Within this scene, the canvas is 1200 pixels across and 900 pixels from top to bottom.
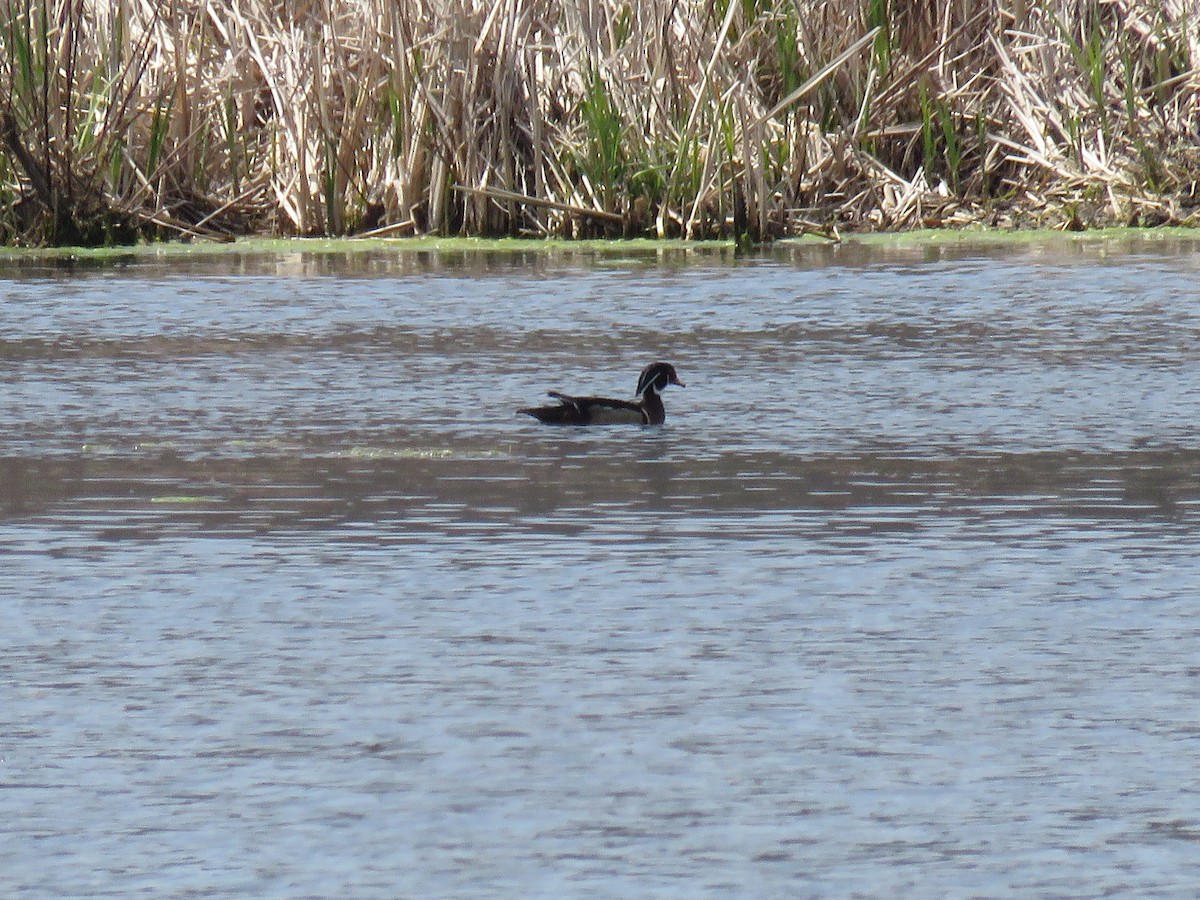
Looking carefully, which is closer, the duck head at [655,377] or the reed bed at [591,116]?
the duck head at [655,377]

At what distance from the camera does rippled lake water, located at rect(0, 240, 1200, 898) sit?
439cm

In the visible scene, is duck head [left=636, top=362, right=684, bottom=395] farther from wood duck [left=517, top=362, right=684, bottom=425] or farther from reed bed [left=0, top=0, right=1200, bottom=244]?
reed bed [left=0, top=0, right=1200, bottom=244]

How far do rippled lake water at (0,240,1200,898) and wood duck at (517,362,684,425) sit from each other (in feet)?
0.28

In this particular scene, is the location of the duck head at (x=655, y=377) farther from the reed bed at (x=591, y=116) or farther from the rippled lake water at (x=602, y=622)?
the reed bed at (x=591, y=116)

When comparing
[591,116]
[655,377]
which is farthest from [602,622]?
[591,116]

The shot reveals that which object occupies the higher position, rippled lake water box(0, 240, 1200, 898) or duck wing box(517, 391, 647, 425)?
duck wing box(517, 391, 647, 425)

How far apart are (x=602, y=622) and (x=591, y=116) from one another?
449 inches

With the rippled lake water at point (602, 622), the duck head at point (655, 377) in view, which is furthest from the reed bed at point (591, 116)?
the duck head at point (655, 377)

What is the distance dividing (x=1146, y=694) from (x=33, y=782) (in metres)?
2.13

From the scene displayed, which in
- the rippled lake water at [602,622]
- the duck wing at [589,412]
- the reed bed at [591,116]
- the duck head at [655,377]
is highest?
the reed bed at [591,116]

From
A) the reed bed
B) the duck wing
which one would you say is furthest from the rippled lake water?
the reed bed

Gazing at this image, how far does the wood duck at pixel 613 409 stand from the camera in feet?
32.1

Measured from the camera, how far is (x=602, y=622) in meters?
6.10

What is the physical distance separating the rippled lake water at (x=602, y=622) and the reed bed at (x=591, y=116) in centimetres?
534
